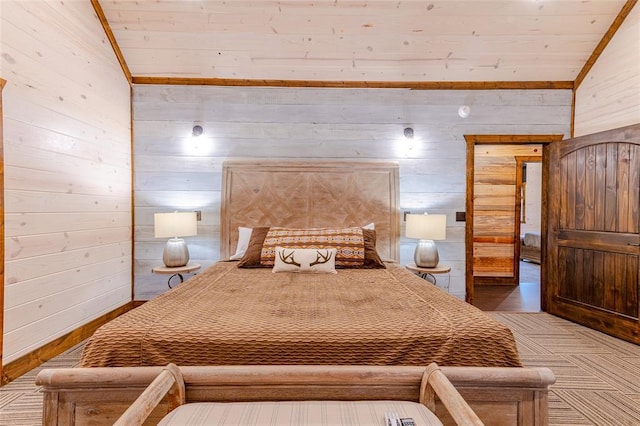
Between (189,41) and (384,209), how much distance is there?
8.21 feet

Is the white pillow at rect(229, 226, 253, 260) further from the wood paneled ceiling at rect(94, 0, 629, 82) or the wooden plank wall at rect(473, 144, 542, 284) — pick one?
the wooden plank wall at rect(473, 144, 542, 284)

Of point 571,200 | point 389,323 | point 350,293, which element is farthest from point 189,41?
point 571,200

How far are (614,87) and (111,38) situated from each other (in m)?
4.69

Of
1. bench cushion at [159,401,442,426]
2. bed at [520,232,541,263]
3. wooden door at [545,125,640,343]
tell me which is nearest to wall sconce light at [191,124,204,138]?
bench cushion at [159,401,442,426]

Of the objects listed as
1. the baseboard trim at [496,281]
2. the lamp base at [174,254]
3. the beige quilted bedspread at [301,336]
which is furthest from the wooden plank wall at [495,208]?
the lamp base at [174,254]

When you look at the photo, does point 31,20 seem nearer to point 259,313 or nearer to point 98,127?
point 98,127

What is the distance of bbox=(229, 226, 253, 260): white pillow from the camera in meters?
3.31

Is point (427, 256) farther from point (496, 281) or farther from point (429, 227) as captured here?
point (496, 281)

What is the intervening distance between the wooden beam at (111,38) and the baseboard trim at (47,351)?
238 centimetres

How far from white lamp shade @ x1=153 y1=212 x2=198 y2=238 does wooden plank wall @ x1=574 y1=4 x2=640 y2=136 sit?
4061mm

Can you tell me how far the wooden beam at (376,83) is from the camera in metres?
3.64

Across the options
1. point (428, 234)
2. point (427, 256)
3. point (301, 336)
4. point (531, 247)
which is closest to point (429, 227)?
point (428, 234)

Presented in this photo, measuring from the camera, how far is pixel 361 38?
3277mm

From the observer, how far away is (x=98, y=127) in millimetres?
3131
